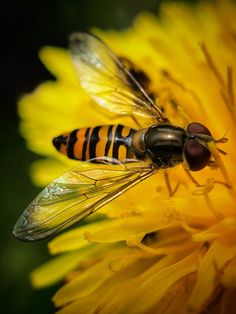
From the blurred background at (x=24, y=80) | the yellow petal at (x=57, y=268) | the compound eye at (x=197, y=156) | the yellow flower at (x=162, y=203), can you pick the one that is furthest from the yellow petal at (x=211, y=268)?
the blurred background at (x=24, y=80)

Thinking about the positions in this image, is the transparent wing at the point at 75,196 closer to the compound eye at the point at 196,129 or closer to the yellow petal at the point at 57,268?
the compound eye at the point at 196,129

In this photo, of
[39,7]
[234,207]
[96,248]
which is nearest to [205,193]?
[234,207]

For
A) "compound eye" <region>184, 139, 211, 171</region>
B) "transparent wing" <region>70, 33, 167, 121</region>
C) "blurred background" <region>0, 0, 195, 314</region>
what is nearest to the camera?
"compound eye" <region>184, 139, 211, 171</region>

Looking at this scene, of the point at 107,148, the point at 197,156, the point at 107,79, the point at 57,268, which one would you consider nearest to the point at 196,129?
the point at 197,156

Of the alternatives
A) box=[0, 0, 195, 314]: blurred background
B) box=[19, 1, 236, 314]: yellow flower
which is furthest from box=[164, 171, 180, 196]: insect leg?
box=[0, 0, 195, 314]: blurred background

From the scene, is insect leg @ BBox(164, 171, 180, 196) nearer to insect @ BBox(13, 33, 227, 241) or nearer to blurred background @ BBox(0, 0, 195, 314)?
insect @ BBox(13, 33, 227, 241)
